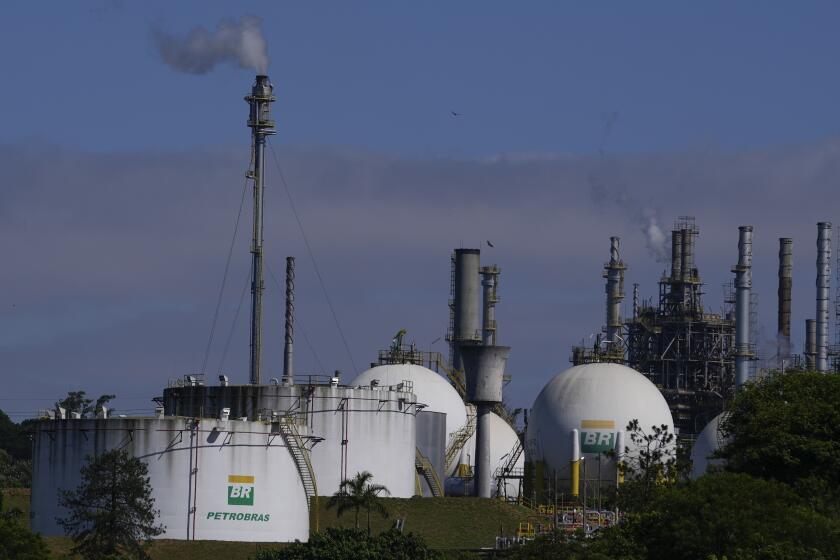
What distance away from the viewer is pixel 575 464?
3615 inches

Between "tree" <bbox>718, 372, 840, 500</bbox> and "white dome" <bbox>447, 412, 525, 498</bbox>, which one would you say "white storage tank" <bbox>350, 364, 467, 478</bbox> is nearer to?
"white dome" <bbox>447, 412, 525, 498</bbox>

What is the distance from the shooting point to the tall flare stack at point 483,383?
90.4m

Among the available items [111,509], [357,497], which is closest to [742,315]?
[357,497]

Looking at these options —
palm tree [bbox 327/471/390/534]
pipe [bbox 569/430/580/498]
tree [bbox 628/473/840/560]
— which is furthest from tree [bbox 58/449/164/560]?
pipe [bbox 569/430/580/498]

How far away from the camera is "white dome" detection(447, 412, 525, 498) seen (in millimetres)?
101762

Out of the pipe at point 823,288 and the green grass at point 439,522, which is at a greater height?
the pipe at point 823,288

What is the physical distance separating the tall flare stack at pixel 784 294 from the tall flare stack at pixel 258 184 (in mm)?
43973

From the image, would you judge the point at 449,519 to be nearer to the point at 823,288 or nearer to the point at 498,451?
the point at 498,451

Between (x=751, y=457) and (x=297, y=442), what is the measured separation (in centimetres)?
1906

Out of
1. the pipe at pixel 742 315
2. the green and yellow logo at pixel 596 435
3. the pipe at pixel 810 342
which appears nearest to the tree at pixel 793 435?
the green and yellow logo at pixel 596 435

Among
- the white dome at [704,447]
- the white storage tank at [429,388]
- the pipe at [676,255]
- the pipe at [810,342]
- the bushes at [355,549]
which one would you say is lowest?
the bushes at [355,549]

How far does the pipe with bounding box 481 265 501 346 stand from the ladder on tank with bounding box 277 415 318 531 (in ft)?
162

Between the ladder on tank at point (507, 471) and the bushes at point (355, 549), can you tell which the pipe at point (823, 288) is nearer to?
the ladder on tank at point (507, 471)

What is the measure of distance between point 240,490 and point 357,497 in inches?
226
